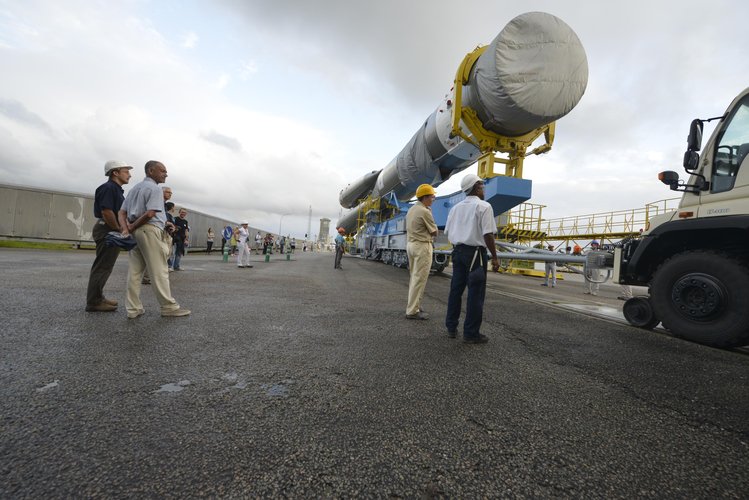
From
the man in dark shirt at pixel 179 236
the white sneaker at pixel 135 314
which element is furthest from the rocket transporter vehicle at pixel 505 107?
the man in dark shirt at pixel 179 236

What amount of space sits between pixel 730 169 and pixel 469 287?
295 cm

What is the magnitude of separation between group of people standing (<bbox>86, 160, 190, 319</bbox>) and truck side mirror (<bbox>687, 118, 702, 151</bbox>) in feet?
18.3

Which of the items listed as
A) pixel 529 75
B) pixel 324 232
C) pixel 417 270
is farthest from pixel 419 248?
pixel 324 232

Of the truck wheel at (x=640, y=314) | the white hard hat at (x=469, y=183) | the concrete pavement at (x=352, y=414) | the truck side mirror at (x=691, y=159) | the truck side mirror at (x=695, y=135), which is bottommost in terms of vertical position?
the concrete pavement at (x=352, y=414)

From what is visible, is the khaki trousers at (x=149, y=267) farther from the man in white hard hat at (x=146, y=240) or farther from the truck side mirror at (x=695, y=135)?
the truck side mirror at (x=695, y=135)

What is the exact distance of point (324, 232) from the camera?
78.3 meters

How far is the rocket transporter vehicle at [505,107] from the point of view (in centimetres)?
525

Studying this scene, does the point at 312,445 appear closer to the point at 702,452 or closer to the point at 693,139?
the point at 702,452

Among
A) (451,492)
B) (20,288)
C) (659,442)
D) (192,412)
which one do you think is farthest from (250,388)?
(20,288)

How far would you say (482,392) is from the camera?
1792 millimetres

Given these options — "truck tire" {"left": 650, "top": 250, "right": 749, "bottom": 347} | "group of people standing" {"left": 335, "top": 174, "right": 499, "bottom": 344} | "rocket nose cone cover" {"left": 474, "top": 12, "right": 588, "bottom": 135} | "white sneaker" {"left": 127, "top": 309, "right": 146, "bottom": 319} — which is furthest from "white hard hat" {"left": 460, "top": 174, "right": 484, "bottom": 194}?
"white sneaker" {"left": 127, "top": 309, "right": 146, "bottom": 319}

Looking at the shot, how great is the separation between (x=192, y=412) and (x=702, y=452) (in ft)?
7.09

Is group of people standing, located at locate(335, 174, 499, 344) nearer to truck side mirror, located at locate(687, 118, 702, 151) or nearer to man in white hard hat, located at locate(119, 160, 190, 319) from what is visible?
truck side mirror, located at locate(687, 118, 702, 151)

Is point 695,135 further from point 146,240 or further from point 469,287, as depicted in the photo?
point 146,240
